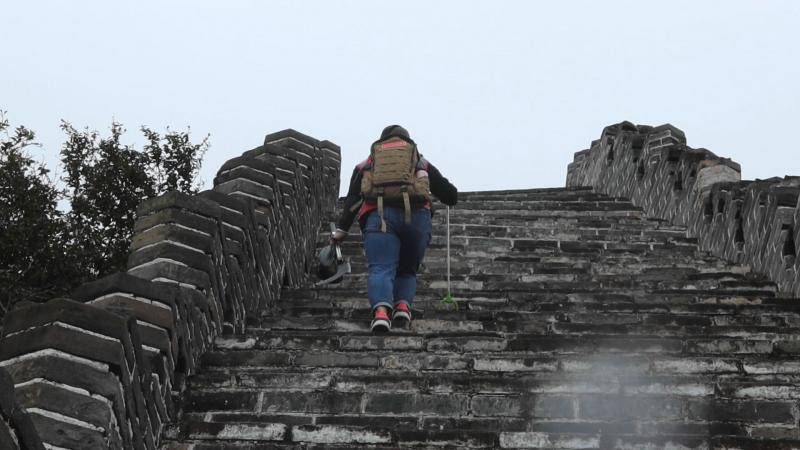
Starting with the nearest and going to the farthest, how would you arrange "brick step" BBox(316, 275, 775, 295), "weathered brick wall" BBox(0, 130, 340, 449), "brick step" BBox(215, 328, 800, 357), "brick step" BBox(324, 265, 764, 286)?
"weathered brick wall" BBox(0, 130, 340, 449)
"brick step" BBox(215, 328, 800, 357)
"brick step" BBox(316, 275, 775, 295)
"brick step" BBox(324, 265, 764, 286)

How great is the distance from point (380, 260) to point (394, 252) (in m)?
0.11

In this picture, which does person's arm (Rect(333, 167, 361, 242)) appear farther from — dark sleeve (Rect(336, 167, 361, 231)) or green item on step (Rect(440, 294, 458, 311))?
green item on step (Rect(440, 294, 458, 311))

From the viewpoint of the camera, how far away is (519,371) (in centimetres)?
683

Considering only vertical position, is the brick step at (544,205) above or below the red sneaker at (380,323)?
above

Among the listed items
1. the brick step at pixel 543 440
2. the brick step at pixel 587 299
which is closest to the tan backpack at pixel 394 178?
the brick step at pixel 587 299

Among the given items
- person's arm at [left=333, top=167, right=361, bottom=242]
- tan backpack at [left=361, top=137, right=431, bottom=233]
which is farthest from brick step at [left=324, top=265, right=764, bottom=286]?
tan backpack at [left=361, top=137, right=431, bottom=233]

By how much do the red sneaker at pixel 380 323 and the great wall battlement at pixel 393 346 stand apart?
11 centimetres

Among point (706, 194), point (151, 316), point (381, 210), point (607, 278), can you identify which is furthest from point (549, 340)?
point (706, 194)

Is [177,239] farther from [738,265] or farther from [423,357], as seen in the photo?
[738,265]

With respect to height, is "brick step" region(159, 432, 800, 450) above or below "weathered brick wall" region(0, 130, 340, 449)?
below

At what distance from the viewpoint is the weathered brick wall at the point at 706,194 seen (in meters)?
9.26

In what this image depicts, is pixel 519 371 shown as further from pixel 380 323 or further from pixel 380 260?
pixel 380 260

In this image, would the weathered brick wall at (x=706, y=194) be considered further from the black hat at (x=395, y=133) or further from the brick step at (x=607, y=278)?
the black hat at (x=395, y=133)

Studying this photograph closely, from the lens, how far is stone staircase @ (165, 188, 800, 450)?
6.13 meters
